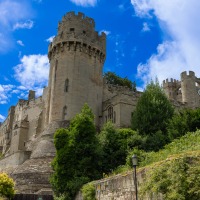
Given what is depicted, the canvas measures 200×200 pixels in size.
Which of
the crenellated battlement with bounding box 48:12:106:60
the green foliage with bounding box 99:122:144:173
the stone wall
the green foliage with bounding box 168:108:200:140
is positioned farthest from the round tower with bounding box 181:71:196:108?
the stone wall

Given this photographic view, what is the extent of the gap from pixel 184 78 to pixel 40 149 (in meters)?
35.7

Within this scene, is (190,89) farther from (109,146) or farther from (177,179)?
(177,179)

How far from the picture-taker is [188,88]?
6003cm

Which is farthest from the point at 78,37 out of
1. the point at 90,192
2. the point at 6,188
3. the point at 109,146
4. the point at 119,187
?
the point at 119,187

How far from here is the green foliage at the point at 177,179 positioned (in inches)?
429

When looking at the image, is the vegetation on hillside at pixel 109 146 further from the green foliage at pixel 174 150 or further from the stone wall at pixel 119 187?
the stone wall at pixel 119 187

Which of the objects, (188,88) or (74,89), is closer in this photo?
(74,89)

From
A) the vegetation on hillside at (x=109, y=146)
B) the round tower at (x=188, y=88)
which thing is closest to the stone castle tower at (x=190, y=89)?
the round tower at (x=188, y=88)

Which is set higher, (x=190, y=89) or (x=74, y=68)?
(x=190, y=89)

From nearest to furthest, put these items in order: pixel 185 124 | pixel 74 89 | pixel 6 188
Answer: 1. pixel 6 188
2. pixel 185 124
3. pixel 74 89

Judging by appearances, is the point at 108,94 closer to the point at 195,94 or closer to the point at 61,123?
the point at 61,123

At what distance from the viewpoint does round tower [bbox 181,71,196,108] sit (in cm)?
5903

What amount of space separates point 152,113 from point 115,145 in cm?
788

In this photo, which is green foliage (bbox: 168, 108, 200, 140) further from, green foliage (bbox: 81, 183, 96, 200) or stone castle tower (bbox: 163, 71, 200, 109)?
stone castle tower (bbox: 163, 71, 200, 109)
